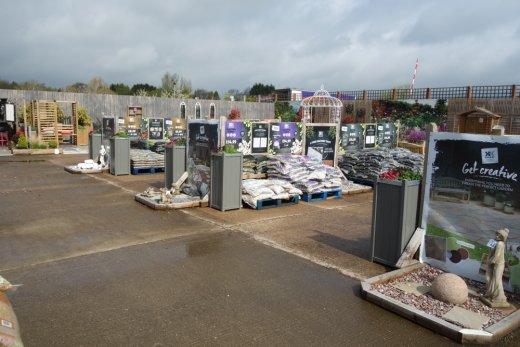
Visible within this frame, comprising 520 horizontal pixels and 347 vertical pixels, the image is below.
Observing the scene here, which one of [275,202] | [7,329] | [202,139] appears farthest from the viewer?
[202,139]

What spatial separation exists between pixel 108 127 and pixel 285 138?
8040mm

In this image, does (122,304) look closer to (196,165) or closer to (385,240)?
(385,240)

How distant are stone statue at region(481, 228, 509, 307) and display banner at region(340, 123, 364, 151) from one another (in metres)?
9.46

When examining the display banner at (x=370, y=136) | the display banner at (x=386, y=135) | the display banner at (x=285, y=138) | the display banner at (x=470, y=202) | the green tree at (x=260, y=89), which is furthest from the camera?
the green tree at (x=260, y=89)

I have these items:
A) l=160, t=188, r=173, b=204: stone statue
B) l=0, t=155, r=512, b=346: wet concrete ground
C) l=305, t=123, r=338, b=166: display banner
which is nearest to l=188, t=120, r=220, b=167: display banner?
l=160, t=188, r=173, b=204: stone statue

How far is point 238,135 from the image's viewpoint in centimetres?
1100

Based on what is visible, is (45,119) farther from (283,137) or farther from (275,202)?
(275,202)

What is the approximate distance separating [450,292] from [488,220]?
1.16 m

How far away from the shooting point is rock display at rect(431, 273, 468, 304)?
475 centimetres

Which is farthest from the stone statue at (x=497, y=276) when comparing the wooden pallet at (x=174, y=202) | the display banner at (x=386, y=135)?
the display banner at (x=386, y=135)

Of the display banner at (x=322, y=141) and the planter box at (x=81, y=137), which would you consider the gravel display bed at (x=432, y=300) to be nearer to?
the display banner at (x=322, y=141)

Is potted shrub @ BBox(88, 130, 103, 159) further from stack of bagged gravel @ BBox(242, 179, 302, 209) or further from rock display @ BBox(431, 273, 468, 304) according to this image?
rock display @ BBox(431, 273, 468, 304)

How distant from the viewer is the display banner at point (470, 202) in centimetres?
509

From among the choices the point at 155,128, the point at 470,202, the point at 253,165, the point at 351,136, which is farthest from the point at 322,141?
the point at 155,128
